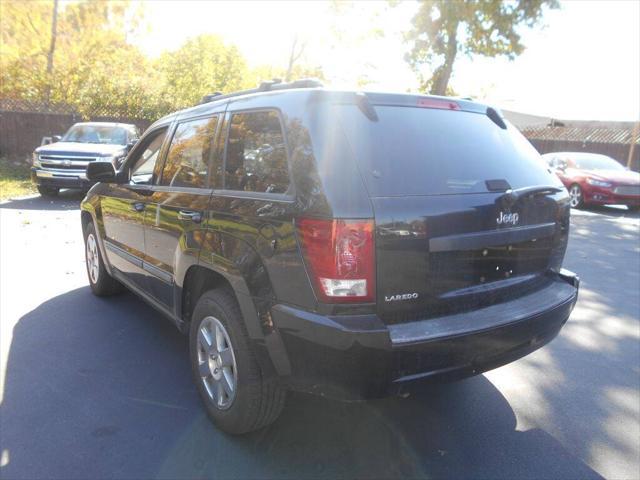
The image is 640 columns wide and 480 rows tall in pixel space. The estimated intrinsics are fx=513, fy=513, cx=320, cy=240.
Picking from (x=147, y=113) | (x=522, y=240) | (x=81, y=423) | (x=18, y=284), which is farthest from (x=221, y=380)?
(x=147, y=113)

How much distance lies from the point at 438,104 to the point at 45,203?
10963mm

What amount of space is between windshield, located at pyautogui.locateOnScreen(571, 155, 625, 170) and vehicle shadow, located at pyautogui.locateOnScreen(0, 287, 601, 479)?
40.3ft

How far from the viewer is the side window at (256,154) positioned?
261 cm

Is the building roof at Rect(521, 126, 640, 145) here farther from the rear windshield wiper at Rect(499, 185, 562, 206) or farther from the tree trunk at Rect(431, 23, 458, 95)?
the rear windshield wiper at Rect(499, 185, 562, 206)

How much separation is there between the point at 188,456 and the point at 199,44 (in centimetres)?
3801

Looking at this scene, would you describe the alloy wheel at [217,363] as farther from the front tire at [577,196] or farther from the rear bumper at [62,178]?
the front tire at [577,196]

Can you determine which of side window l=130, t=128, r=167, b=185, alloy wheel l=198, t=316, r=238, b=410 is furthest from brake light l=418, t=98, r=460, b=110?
side window l=130, t=128, r=167, b=185

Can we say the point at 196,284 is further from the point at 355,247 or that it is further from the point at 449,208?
the point at 449,208

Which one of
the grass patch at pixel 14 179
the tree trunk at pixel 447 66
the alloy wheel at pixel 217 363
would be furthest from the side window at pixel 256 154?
the tree trunk at pixel 447 66

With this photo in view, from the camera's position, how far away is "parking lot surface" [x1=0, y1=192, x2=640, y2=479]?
2688mm

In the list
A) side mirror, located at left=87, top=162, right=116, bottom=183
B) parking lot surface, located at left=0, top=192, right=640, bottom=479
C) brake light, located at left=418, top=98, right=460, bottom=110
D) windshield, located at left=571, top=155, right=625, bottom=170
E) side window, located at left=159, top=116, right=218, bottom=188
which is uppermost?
A: brake light, located at left=418, top=98, right=460, bottom=110

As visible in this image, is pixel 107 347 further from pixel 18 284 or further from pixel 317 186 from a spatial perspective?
pixel 317 186

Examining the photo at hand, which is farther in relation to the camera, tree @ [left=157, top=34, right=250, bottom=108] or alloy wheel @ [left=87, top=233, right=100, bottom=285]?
tree @ [left=157, top=34, right=250, bottom=108]

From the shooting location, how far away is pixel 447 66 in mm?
A: 18734
